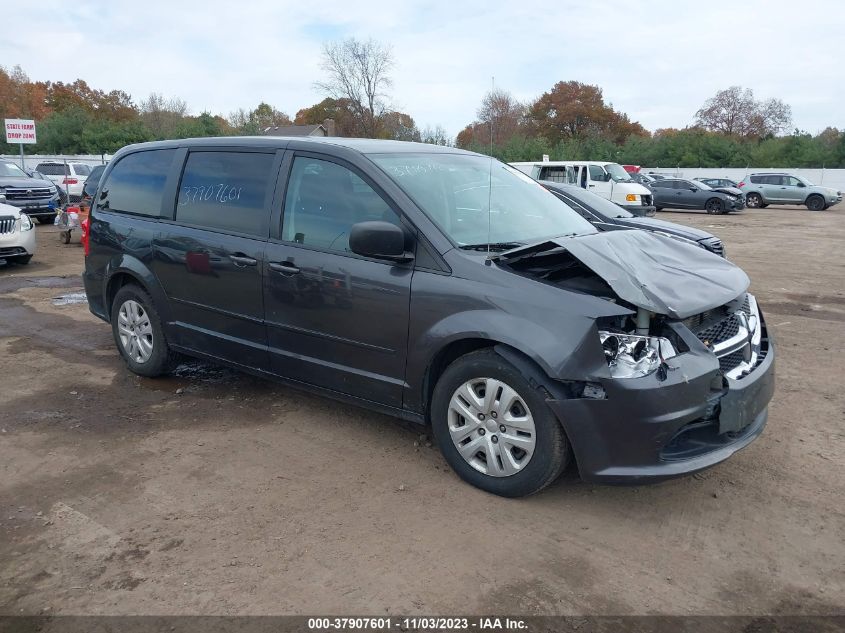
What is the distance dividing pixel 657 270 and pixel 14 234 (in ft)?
35.4

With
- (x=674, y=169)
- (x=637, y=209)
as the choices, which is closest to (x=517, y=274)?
(x=637, y=209)

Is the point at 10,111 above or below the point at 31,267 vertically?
above

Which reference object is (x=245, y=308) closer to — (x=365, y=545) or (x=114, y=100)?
(x=365, y=545)

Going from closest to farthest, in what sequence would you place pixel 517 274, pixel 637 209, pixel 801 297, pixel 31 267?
pixel 517 274 → pixel 801 297 → pixel 31 267 → pixel 637 209

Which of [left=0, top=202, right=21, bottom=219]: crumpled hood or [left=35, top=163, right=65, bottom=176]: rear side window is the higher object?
[left=35, top=163, right=65, bottom=176]: rear side window

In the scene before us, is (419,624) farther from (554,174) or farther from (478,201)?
(554,174)

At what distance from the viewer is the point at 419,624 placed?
2689 mm

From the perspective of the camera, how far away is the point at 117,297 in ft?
18.8

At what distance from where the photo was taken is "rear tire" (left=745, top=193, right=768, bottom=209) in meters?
32.2

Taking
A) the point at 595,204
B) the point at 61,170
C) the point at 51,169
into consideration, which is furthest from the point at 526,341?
the point at 51,169

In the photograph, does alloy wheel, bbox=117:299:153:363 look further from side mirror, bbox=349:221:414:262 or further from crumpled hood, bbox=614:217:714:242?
crumpled hood, bbox=614:217:714:242

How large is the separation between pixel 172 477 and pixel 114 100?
73.1 m

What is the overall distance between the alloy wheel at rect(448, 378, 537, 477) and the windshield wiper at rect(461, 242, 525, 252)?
770 millimetres

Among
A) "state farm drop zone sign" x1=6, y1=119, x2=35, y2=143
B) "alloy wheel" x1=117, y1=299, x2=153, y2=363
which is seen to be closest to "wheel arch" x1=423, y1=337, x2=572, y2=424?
"alloy wheel" x1=117, y1=299, x2=153, y2=363
